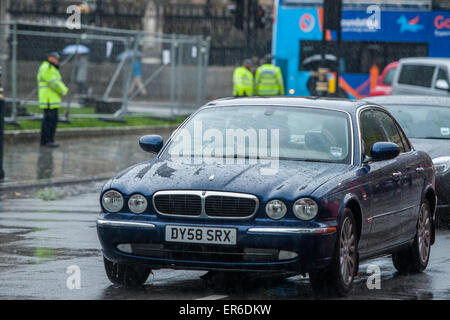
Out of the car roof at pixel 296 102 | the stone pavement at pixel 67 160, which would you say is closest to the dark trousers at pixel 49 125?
the stone pavement at pixel 67 160

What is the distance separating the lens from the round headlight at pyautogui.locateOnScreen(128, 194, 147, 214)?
26.6 ft

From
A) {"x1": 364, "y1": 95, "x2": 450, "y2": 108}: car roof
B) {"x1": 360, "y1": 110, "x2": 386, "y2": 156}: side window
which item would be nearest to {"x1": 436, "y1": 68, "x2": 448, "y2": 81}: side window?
{"x1": 364, "y1": 95, "x2": 450, "y2": 108}: car roof

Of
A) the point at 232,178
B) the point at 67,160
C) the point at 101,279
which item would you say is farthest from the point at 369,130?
the point at 67,160

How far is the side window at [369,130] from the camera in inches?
364

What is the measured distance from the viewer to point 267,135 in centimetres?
901

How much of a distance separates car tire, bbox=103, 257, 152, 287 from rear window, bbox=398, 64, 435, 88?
16896 mm

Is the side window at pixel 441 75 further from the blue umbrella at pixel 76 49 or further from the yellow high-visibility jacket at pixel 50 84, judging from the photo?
the blue umbrella at pixel 76 49

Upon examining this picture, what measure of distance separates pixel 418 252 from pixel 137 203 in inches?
112

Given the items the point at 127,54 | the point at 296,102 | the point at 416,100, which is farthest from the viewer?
the point at 127,54

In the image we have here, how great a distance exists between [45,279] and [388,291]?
2.60m

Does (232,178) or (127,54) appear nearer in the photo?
(232,178)

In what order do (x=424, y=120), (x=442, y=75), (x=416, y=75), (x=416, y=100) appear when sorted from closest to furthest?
1. (x=424, y=120)
2. (x=416, y=100)
3. (x=442, y=75)
4. (x=416, y=75)

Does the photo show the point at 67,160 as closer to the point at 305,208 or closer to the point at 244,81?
the point at 244,81

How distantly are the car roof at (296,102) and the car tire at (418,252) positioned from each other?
119cm
